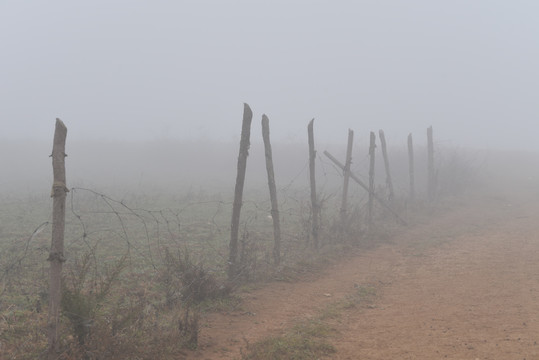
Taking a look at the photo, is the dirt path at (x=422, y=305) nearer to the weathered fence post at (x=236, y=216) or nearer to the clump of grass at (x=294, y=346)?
the clump of grass at (x=294, y=346)

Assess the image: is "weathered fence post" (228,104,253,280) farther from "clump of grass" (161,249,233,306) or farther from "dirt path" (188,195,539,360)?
"clump of grass" (161,249,233,306)

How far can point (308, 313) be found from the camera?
537 cm

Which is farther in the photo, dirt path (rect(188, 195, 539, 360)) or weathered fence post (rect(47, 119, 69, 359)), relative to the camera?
dirt path (rect(188, 195, 539, 360))

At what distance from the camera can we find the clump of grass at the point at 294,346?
3.88m

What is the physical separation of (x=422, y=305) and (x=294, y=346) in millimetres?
2238

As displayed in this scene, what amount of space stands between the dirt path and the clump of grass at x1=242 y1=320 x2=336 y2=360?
0.13m

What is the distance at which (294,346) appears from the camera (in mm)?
4086

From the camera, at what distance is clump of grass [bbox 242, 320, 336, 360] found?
12.7ft

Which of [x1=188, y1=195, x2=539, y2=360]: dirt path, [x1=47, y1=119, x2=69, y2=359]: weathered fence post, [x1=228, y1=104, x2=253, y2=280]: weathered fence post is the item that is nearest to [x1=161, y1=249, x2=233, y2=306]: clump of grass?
[x1=188, y1=195, x2=539, y2=360]: dirt path

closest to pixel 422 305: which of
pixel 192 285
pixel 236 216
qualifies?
pixel 236 216

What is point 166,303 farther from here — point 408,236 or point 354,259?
point 408,236

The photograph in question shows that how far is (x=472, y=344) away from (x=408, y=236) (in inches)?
258

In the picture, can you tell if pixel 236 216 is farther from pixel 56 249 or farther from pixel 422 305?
pixel 56 249

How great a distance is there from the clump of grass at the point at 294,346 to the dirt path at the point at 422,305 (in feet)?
0.44
